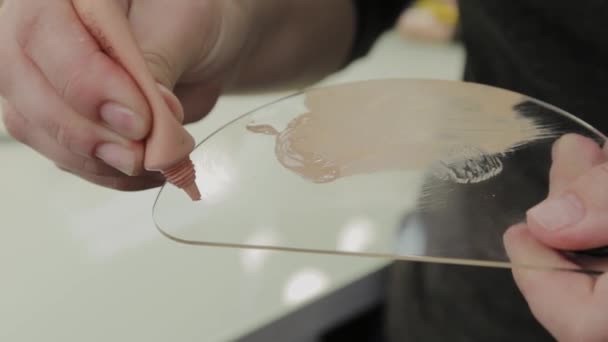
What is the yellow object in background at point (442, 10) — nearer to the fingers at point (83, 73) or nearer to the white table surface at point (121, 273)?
the white table surface at point (121, 273)

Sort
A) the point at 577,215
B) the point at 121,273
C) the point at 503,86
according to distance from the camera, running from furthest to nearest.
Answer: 1. the point at 121,273
2. the point at 503,86
3. the point at 577,215

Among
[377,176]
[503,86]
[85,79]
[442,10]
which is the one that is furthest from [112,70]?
[442,10]

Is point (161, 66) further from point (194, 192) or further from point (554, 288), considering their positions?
point (554, 288)

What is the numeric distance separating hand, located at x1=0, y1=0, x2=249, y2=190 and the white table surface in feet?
0.44

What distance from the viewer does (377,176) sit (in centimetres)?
33

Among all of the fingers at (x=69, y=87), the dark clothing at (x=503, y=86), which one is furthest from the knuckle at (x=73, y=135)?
the dark clothing at (x=503, y=86)

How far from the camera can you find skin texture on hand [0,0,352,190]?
264mm

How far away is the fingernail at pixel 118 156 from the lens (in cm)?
28

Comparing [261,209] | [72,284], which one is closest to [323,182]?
[261,209]

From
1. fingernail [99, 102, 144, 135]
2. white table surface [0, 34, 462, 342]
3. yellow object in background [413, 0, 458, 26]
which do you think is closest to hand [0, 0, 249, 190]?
fingernail [99, 102, 144, 135]

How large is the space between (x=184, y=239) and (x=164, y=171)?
0.12 feet

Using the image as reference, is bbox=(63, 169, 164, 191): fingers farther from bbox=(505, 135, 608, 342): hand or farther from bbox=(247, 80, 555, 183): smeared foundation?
bbox=(505, 135, 608, 342): hand

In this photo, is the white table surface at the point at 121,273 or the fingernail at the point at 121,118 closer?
the fingernail at the point at 121,118

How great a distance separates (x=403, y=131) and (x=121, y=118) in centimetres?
→ 16
